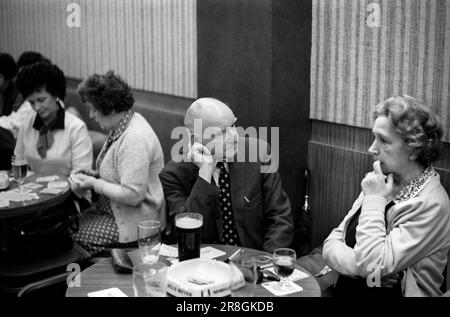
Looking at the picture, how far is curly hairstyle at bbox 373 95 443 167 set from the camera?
2.35 m

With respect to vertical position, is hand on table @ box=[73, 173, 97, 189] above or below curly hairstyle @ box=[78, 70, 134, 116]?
below

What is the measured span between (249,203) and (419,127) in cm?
95

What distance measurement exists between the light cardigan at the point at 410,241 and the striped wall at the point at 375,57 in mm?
622

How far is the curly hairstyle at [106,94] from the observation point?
3.52 metres

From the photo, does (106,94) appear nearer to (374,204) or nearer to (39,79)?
(39,79)

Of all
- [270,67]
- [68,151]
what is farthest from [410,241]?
[68,151]

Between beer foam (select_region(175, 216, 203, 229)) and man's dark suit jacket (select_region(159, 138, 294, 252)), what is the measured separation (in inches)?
17.8

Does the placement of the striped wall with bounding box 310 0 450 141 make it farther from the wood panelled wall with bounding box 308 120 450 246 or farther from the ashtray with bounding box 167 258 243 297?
the ashtray with bounding box 167 258 243 297

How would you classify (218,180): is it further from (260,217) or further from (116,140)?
(116,140)

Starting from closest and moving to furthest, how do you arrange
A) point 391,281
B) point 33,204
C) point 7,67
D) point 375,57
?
point 391,281, point 375,57, point 33,204, point 7,67

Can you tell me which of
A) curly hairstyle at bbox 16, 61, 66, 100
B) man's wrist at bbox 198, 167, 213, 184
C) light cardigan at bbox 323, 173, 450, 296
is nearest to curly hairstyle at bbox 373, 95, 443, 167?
light cardigan at bbox 323, 173, 450, 296

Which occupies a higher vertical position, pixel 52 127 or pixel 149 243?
pixel 52 127

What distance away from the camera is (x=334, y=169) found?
3.36 metres
